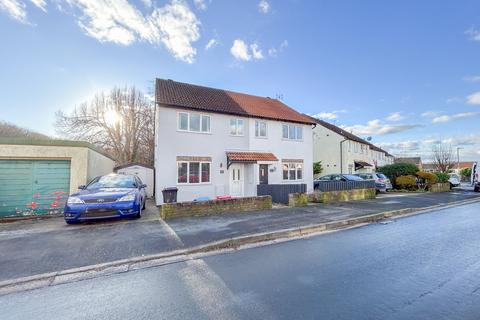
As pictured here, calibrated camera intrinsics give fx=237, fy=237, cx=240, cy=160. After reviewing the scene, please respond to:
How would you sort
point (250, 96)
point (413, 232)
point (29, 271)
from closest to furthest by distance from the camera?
point (29, 271)
point (413, 232)
point (250, 96)

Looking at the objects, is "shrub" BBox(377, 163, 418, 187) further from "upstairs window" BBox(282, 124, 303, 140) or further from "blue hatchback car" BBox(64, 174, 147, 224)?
"blue hatchback car" BBox(64, 174, 147, 224)

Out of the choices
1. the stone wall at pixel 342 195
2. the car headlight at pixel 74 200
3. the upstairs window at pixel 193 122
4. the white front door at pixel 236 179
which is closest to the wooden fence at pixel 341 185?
the stone wall at pixel 342 195

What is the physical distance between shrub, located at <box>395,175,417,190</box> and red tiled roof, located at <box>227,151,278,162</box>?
13920mm

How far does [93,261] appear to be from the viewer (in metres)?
4.93

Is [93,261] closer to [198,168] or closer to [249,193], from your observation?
[198,168]

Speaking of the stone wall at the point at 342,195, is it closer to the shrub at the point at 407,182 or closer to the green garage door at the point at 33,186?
the shrub at the point at 407,182

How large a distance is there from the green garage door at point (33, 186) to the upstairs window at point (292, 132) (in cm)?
1389

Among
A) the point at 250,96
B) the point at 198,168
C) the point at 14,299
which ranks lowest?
the point at 14,299

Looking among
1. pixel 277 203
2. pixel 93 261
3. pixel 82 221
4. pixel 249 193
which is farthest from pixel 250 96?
pixel 93 261

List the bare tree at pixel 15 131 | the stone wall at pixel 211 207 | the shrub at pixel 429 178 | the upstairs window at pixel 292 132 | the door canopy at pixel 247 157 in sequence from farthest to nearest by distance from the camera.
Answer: the bare tree at pixel 15 131 → the shrub at pixel 429 178 → the upstairs window at pixel 292 132 → the door canopy at pixel 247 157 → the stone wall at pixel 211 207

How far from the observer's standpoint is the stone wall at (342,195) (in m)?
13.3

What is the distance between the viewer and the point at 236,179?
16.3 metres

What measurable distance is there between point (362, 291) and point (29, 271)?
5.89 m

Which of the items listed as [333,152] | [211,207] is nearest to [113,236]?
[211,207]
